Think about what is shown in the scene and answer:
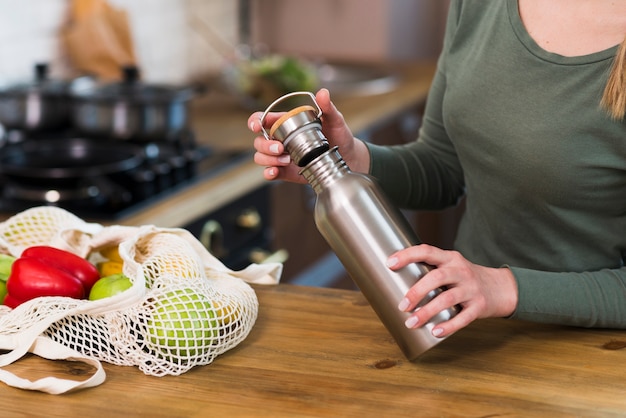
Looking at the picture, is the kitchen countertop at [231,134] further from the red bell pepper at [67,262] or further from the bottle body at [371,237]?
the bottle body at [371,237]

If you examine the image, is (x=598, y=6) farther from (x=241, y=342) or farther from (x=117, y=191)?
(x=117, y=191)

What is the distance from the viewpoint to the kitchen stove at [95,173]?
1.82 m

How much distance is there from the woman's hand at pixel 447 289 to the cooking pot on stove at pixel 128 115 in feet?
4.45

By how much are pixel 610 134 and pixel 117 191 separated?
1.04m

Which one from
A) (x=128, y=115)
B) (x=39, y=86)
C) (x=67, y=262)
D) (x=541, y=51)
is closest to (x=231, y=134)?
(x=128, y=115)

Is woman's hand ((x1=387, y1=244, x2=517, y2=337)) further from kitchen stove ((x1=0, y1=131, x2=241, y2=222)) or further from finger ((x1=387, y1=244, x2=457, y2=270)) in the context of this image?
kitchen stove ((x1=0, y1=131, x2=241, y2=222))

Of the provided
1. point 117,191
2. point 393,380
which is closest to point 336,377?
point 393,380

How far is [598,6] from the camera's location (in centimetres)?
123

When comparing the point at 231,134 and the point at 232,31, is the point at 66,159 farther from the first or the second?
the point at 232,31

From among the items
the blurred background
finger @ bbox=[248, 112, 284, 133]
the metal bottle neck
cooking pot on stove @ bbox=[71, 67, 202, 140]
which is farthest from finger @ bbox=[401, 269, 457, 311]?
the blurred background

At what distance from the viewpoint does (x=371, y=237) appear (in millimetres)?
933

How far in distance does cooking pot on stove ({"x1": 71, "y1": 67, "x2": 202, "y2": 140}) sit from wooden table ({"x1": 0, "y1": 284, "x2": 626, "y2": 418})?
3.96ft

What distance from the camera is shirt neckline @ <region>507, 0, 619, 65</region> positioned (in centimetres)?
118

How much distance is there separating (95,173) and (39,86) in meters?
0.50
